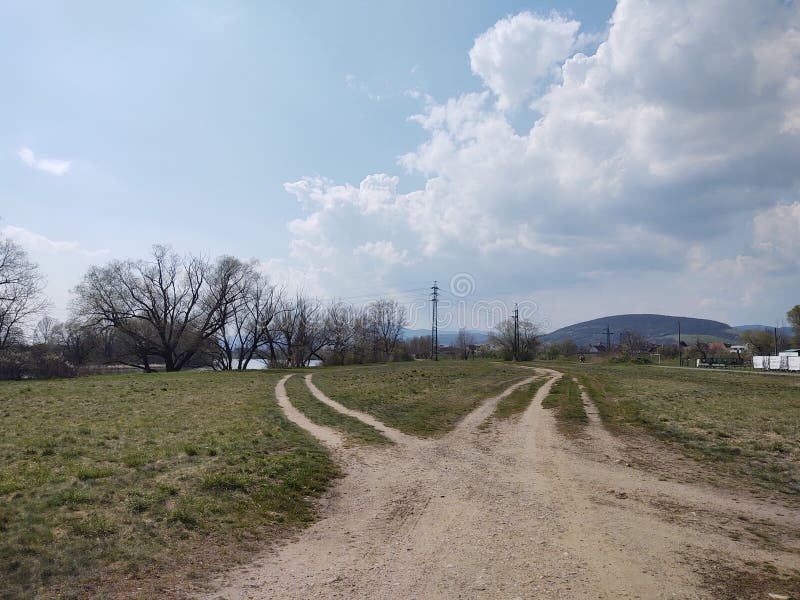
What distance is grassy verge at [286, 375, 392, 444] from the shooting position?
44.8 ft

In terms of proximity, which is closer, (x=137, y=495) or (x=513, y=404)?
(x=137, y=495)

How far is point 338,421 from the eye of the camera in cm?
1627

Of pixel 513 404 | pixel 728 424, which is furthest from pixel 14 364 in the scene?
pixel 728 424

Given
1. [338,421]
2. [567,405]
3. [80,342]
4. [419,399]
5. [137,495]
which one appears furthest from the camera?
[80,342]

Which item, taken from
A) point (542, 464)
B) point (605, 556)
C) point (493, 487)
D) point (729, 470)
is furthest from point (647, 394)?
point (605, 556)

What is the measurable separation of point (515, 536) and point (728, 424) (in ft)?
39.6

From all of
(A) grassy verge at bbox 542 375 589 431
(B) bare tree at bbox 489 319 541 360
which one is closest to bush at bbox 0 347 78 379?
(A) grassy verge at bbox 542 375 589 431

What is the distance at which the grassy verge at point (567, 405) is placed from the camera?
16.1 meters

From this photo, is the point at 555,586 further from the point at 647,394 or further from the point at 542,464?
the point at 647,394

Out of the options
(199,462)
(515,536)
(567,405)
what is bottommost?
(515,536)

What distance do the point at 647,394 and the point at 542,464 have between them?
1619cm

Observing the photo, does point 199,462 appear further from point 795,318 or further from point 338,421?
point 795,318

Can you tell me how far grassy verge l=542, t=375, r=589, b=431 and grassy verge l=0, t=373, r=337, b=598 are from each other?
870 cm

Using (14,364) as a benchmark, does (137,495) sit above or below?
below
